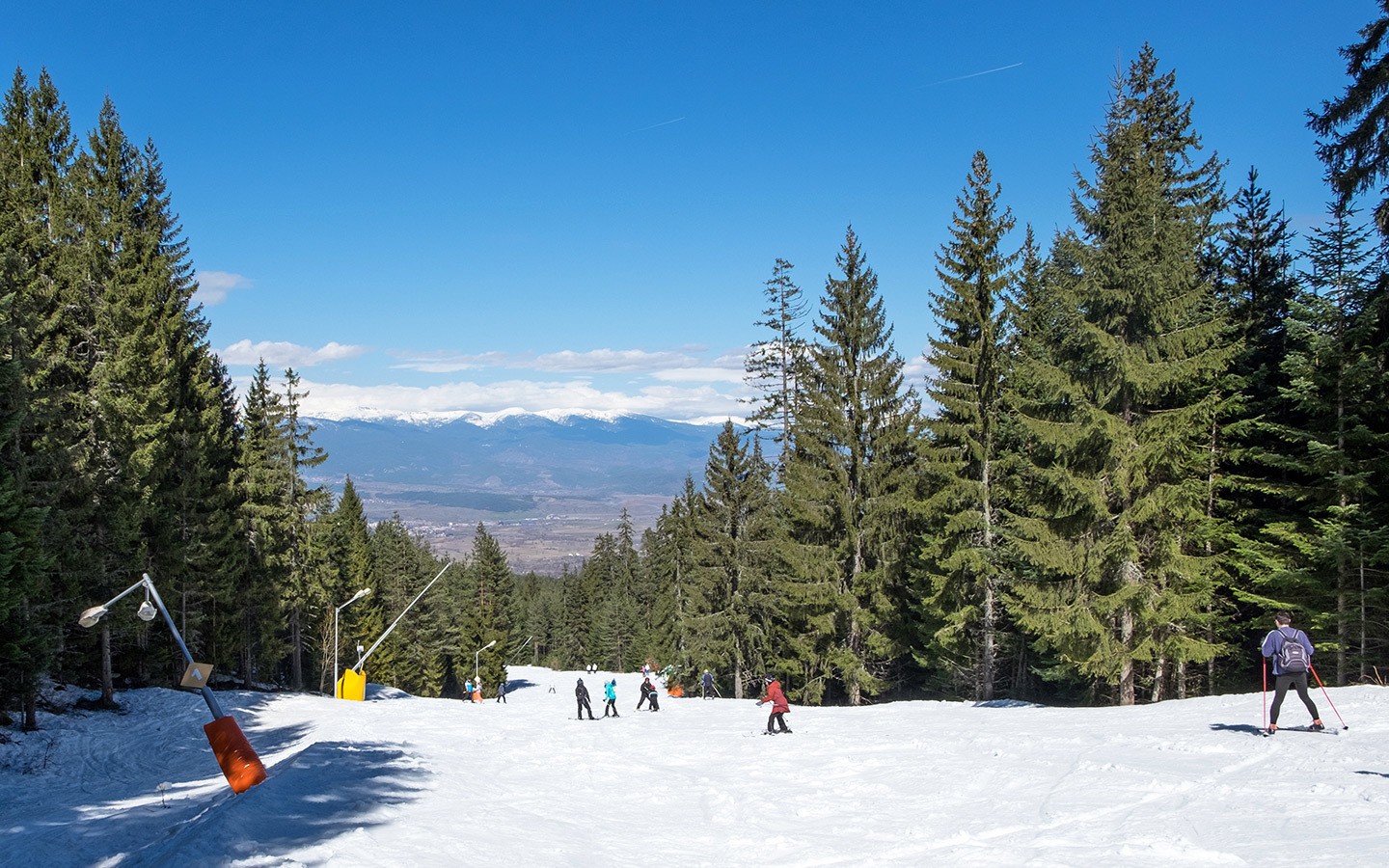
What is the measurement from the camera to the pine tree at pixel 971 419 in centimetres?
2644

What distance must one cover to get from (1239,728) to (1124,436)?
8520 mm

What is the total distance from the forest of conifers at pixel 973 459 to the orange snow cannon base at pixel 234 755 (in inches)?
305

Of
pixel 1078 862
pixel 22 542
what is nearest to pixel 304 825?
pixel 1078 862

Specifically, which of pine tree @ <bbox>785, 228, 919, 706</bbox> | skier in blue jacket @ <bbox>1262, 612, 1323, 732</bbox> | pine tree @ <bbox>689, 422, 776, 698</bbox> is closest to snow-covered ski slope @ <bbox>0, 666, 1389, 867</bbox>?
skier in blue jacket @ <bbox>1262, 612, 1323, 732</bbox>

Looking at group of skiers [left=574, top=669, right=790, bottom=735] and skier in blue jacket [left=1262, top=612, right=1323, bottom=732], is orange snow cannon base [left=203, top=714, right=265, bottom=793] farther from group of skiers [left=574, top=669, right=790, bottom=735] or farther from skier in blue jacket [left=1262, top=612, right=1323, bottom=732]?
skier in blue jacket [left=1262, top=612, right=1323, bottom=732]

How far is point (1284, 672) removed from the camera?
42.7 feet

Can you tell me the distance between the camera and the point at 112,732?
21.9 meters

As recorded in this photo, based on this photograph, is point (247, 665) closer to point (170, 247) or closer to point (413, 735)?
point (170, 247)

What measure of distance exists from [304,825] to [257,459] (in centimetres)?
3274

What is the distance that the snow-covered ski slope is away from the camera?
901 centimetres

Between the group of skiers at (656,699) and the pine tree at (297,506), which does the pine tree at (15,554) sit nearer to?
the group of skiers at (656,699)

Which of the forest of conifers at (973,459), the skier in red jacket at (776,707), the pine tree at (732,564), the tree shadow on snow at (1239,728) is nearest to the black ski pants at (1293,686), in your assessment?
the tree shadow on snow at (1239,728)

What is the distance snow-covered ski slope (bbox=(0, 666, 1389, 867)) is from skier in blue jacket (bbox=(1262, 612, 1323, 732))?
0.43 meters

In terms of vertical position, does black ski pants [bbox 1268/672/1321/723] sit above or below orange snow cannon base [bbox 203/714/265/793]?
above
